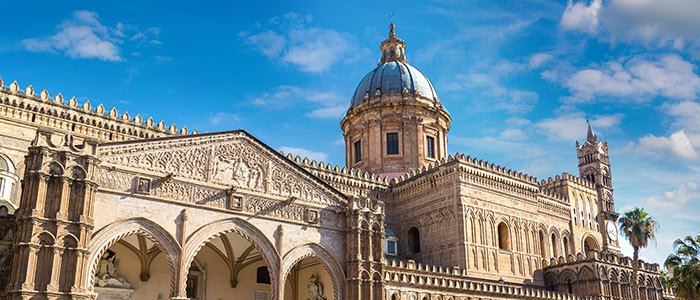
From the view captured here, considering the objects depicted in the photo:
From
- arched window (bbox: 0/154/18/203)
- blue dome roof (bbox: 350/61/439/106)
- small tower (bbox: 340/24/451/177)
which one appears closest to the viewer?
arched window (bbox: 0/154/18/203)

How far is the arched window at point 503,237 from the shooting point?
39.0 meters

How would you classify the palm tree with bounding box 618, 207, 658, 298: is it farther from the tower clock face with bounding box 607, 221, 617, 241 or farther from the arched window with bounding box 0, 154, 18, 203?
the arched window with bounding box 0, 154, 18, 203

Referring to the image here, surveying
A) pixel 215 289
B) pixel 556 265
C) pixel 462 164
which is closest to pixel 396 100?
pixel 462 164

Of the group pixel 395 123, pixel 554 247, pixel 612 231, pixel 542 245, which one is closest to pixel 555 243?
pixel 554 247

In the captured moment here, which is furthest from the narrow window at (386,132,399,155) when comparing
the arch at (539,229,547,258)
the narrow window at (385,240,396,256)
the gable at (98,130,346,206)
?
the gable at (98,130,346,206)

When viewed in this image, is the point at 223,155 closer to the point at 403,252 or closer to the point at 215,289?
the point at 215,289

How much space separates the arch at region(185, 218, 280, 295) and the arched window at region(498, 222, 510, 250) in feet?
62.3

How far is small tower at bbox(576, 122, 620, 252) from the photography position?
180 ft

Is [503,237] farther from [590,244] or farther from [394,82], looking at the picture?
[590,244]

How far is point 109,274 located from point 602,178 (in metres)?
46.5

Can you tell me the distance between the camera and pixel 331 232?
26.6 meters

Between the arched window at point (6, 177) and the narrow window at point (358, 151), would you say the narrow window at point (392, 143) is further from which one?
the arched window at point (6, 177)

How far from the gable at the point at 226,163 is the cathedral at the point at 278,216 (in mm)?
52

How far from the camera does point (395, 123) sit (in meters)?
46.9
